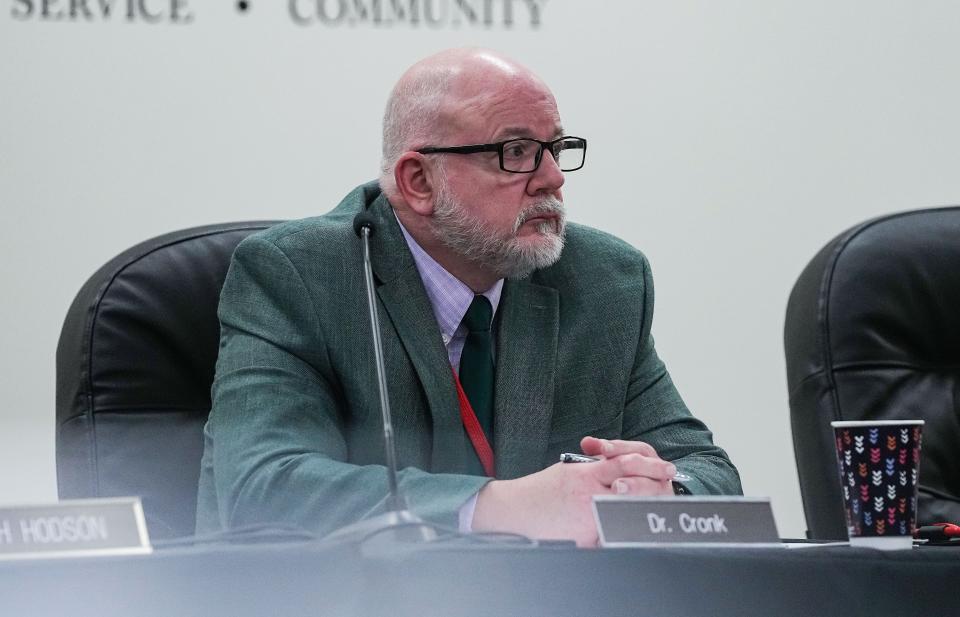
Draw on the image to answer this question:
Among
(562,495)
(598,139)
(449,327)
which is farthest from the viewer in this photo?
(598,139)

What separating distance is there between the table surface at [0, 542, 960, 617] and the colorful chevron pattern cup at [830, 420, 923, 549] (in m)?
0.25

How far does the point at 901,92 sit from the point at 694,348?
0.74m

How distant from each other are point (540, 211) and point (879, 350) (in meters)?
0.60

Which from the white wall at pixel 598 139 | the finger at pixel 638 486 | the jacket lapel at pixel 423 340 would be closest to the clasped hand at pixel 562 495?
the finger at pixel 638 486

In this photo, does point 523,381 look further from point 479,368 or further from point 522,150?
point 522,150

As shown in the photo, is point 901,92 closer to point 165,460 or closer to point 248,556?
point 165,460

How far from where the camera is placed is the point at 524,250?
6.57 ft

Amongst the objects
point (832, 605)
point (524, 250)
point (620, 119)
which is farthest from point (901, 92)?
point (832, 605)

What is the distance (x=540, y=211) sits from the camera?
2.03 meters

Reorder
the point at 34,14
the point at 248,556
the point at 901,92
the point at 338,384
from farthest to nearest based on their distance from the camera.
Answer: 1. the point at 901,92
2. the point at 34,14
3. the point at 338,384
4. the point at 248,556

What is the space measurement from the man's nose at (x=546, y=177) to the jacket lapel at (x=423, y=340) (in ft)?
0.72

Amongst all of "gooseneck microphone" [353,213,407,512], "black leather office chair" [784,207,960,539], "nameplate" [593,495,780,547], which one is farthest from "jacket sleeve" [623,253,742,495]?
"nameplate" [593,495,780,547]

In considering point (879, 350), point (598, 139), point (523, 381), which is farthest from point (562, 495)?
point (598, 139)

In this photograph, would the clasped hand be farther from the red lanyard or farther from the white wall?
the white wall
